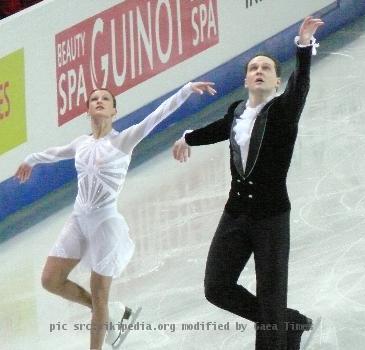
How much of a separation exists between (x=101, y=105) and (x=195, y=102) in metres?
4.65

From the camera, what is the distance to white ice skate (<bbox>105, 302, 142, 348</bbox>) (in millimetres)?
8305

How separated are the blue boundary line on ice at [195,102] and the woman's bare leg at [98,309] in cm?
275

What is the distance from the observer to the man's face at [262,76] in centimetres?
741

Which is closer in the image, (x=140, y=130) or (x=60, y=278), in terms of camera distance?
(x=140, y=130)

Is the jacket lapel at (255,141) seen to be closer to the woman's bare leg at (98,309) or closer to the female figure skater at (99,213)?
the female figure skater at (99,213)

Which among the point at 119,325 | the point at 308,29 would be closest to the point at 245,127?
the point at 308,29

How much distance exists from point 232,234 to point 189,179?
3516mm

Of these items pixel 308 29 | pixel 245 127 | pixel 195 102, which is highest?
pixel 195 102

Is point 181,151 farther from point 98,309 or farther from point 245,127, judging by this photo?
point 98,309

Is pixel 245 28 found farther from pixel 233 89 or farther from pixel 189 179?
pixel 189 179

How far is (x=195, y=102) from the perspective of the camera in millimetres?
12539

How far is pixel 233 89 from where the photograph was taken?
12938 millimetres

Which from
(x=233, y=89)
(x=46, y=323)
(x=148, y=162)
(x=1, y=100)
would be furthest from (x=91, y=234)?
(x=233, y=89)

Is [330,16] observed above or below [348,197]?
above
